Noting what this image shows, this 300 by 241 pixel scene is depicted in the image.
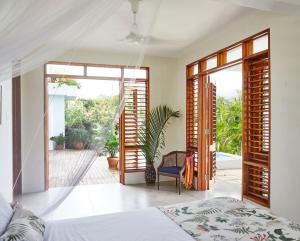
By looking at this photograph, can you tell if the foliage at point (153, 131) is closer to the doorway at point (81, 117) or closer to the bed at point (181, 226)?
the bed at point (181, 226)

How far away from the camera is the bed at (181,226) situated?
5.43 ft

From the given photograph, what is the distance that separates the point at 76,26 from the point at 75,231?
1349 mm

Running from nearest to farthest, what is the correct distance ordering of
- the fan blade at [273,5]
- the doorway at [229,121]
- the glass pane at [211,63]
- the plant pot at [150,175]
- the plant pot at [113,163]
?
the fan blade at [273,5], the glass pane at [211,63], the plant pot at [150,175], the plant pot at [113,163], the doorway at [229,121]

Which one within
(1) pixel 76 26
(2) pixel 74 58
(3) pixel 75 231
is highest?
(1) pixel 76 26

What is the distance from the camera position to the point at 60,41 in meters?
1.61

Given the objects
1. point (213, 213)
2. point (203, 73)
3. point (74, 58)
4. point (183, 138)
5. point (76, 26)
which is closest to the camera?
point (76, 26)

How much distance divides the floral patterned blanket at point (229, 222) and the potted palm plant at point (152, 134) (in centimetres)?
285

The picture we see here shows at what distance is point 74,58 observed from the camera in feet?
6.19

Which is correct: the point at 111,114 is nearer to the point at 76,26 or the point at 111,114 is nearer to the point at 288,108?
the point at 76,26

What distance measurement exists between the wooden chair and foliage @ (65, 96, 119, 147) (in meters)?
3.16

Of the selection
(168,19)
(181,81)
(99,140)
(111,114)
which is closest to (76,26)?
(111,114)

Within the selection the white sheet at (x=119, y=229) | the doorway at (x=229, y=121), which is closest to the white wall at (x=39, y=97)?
→ the white sheet at (x=119, y=229)

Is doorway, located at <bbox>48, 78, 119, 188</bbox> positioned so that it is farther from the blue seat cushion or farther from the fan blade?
the blue seat cushion

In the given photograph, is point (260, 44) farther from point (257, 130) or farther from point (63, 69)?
point (63, 69)
